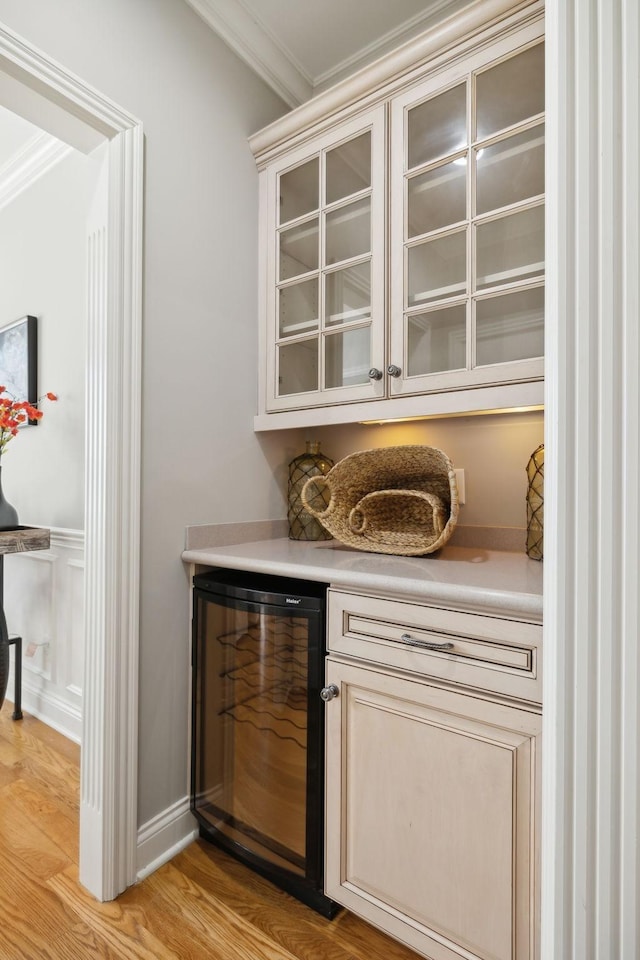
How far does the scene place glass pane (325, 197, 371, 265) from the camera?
5.18 feet

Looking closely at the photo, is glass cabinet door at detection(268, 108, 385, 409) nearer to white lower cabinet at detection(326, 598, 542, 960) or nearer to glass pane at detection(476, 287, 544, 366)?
glass pane at detection(476, 287, 544, 366)

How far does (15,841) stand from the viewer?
5.10 feet

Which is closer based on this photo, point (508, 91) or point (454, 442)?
point (508, 91)

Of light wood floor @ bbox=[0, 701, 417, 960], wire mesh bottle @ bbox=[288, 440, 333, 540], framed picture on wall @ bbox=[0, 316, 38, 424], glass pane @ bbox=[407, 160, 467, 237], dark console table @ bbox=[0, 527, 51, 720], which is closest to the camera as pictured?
light wood floor @ bbox=[0, 701, 417, 960]

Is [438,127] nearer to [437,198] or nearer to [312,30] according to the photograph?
[437,198]

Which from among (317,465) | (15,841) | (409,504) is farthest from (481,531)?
(15,841)

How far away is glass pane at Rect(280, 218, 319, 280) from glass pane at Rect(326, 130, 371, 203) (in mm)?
116

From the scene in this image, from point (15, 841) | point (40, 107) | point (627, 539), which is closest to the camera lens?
point (627, 539)

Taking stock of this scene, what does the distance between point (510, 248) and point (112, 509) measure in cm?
125

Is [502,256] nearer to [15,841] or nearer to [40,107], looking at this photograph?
[40,107]

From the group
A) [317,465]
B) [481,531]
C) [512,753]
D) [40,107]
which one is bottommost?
[512,753]

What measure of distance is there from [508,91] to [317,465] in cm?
124

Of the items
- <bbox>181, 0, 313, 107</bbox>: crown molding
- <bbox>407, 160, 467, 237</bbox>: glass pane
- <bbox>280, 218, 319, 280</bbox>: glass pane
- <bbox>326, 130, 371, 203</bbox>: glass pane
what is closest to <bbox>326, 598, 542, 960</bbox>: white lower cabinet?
<bbox>407, 160, 467, 237</bbox>: glass pane

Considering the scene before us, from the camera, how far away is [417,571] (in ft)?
3.97
